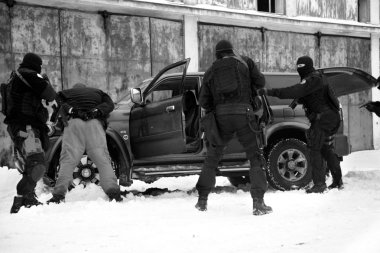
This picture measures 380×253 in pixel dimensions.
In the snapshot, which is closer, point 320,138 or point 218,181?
point 320,138

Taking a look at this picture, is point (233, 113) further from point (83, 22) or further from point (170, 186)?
point (83, 22)

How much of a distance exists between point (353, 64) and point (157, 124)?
40.5 feet

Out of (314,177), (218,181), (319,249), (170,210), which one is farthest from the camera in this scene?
(218,181)

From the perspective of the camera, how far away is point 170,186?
27.9ft

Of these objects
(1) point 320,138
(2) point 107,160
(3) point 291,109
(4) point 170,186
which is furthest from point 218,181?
(2) point 107,160

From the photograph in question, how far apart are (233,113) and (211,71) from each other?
0.54m

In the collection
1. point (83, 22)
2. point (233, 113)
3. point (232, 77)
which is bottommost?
point (233, 113)

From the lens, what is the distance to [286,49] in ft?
52.4

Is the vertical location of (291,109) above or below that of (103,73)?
below

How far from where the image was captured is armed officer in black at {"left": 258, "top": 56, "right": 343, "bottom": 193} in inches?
264

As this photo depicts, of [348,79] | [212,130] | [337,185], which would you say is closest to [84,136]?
[212,130]

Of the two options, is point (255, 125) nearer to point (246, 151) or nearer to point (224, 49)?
point (246, 151)

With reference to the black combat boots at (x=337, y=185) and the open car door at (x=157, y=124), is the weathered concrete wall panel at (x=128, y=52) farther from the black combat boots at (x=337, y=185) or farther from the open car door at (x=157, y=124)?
the black combat boots at (x=337, y=185)

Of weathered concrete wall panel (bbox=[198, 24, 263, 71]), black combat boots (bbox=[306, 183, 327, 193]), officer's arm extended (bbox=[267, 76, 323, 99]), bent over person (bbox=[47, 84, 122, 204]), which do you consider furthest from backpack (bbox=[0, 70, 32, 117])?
weathered concrete wall panel (bbox=[198, 24, 263, 71])
